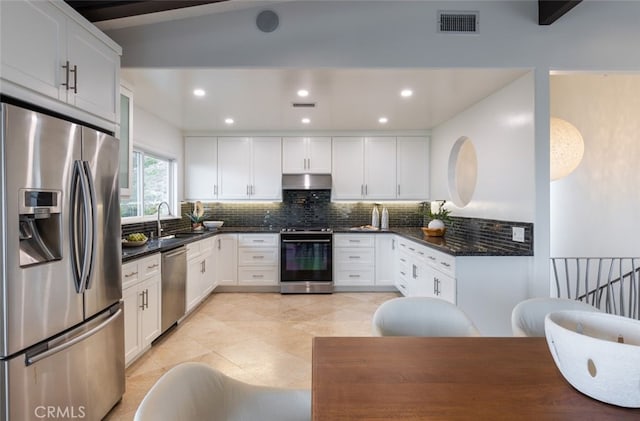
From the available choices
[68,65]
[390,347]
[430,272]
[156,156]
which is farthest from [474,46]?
[156,156]

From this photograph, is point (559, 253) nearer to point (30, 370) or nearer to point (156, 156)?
point (30, 370)

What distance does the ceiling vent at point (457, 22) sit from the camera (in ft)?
8.78

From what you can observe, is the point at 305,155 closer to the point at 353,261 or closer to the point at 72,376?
the point at 353,261

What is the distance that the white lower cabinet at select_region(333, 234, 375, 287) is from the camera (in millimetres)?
4953

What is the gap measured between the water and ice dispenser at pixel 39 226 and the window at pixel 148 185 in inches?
78.4

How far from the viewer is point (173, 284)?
3.35 meters

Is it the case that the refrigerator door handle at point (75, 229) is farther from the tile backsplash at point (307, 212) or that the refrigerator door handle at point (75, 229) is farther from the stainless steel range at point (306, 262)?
the tile backsplash at point (307, 212)

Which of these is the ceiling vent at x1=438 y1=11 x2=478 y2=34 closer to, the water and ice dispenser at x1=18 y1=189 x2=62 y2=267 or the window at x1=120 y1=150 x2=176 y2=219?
the water and ice dispenser at x1=18 y1=189 x2=62 y2=267

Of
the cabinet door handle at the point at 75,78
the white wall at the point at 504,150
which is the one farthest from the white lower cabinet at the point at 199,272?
the white wall at the point at 504,150

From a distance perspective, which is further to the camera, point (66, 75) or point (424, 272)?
point (424, 272)

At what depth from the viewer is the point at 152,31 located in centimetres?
266

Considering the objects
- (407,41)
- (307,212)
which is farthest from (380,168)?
(407,41)

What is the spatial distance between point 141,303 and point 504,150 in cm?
349

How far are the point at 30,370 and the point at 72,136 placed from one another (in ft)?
3.76
